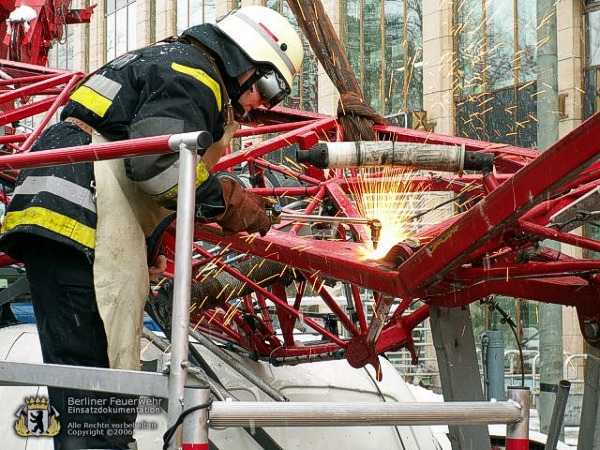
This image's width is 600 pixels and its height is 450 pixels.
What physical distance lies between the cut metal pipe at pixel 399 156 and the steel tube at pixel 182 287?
4.20 feet

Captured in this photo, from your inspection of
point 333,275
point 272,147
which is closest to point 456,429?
point 333,275

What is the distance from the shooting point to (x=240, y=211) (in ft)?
11.4

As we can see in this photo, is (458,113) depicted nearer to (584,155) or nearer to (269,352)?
(269,352)

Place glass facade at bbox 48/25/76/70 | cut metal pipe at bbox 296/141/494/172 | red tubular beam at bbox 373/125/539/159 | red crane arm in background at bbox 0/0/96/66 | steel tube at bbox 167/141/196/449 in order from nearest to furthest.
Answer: steel tube at bbox 167/141/196/449 < cut metal pipe at bbox 296/141/494/172 < red tubular beam at bbox 373/125/539/159 < red crane arm in background at bbox 0/0/96/66 < glass facade at bbox 48/25/76/70

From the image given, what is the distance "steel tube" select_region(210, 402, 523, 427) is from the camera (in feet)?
7.12

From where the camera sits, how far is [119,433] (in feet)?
10.6

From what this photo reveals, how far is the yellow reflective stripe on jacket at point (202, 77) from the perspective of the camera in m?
3.32

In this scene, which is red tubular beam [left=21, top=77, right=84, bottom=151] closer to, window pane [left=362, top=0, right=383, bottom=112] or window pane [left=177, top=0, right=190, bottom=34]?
window pane [left=362, top=0, right=383, bottom=112]

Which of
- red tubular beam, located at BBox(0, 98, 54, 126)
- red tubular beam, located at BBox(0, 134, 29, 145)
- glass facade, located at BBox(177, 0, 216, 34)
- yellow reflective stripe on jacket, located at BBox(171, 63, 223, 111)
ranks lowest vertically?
yellow reflective stripe on jacket, located at BBox(171, 63, 223, 111)

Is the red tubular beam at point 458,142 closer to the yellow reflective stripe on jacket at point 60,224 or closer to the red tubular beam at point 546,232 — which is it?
the red tubular beam at point 546,232

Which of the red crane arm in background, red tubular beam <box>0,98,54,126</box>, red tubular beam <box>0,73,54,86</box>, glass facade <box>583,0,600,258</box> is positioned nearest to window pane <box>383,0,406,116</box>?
glass facade <box>583,0,600,258</box>

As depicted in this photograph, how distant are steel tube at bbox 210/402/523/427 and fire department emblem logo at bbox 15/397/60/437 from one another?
193 cm

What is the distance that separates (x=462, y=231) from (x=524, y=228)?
1.25ft

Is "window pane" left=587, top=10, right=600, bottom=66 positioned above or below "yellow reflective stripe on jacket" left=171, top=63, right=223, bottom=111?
above
